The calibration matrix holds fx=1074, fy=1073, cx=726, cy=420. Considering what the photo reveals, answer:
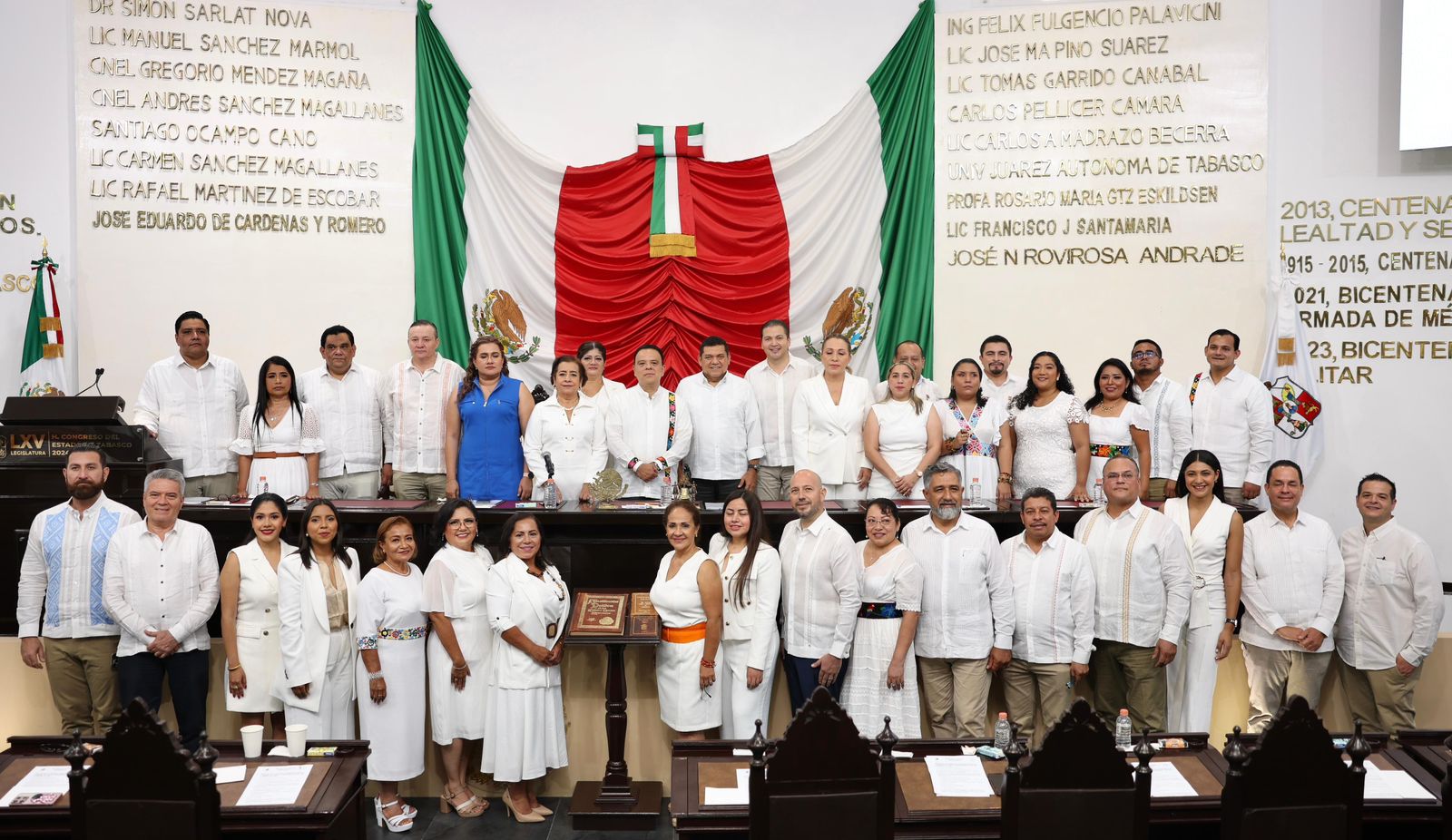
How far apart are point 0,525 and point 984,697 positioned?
544 centimetres

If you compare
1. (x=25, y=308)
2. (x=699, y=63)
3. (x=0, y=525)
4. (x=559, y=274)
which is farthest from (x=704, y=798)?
(x=25, y=308)

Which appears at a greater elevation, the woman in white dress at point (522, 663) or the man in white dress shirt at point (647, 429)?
the man in white dress shirt at point (647, 429)

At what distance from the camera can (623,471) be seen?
22.7 feet

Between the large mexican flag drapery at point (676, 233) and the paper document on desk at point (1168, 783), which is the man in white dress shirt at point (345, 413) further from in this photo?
the paper document on desk at point (1168, 783)

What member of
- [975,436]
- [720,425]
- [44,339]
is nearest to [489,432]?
[720,425]

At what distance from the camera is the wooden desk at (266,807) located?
356 cm

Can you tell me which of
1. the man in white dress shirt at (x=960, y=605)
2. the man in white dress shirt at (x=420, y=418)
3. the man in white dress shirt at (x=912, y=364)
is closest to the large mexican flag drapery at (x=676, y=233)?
the man in white dress shirt at (x=420, y=418)

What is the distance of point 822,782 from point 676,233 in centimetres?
596

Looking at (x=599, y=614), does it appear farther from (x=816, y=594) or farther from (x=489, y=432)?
(x=489, y=432)

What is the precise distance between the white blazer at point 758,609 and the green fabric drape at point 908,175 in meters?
3.72

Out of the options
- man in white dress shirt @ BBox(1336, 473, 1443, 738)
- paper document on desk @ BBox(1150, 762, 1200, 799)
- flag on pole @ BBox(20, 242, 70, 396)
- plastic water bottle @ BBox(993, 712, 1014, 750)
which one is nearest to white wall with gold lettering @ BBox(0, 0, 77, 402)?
flag on pole @ BBox(20, 242, 70, 396)

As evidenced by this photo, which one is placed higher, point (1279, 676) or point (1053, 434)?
point (1053, 434)

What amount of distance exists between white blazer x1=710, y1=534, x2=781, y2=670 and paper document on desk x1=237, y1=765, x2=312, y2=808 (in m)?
2.04

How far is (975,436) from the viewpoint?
21.5ft
